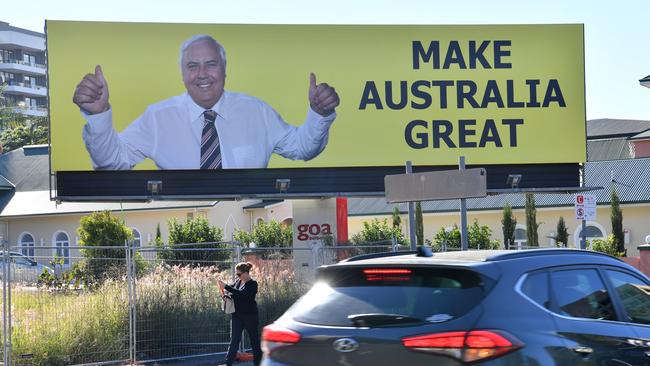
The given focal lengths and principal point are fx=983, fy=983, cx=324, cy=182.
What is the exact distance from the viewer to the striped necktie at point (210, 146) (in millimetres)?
24594

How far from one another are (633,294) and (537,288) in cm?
131

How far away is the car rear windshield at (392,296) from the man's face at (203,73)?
18.4 meters

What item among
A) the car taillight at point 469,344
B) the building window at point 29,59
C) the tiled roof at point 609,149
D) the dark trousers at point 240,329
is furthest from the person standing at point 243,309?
the building window at point 29,59

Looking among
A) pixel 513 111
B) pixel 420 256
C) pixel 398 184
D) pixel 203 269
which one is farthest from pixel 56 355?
pixel 513 111

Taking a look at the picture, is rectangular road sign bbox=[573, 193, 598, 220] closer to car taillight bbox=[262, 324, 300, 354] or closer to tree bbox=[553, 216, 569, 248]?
car taillight bbox=[262, 324, 300, 354]

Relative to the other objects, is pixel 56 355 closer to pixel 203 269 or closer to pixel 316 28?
pixel 203 269

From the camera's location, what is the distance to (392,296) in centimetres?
610

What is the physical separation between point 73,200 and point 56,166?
1.04m

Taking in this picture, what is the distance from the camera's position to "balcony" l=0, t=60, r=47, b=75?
400 feet

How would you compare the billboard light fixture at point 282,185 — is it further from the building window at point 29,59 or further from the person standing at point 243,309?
the building window at point 29,59

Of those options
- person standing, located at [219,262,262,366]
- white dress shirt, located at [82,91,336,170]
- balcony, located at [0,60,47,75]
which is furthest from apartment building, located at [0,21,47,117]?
person standing, located at [219,262,262,366]

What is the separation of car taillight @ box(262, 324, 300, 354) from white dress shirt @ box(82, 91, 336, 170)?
18.3 m

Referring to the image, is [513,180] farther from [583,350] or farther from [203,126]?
[583,350]

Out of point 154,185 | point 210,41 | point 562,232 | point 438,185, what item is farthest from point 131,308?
point 562,232
